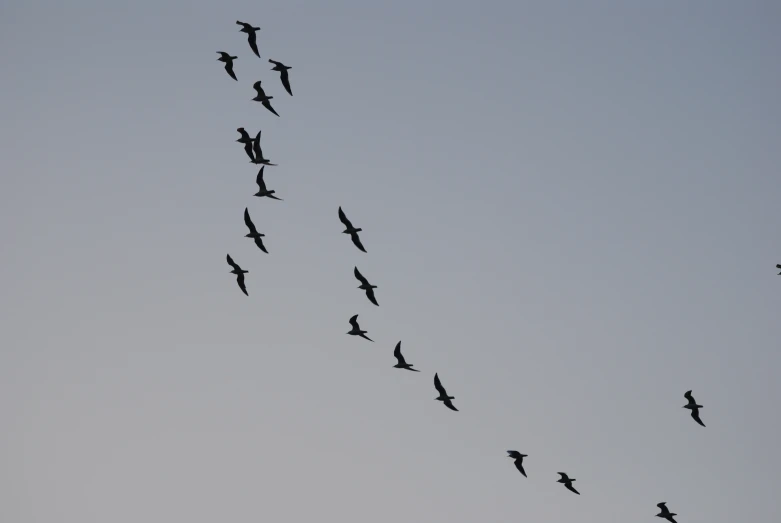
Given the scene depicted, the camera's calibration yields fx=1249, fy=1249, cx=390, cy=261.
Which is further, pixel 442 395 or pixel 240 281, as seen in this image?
pixel 240 281

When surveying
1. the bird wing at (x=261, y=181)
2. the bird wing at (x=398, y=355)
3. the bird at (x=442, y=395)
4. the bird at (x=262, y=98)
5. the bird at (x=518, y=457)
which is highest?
the bird at (x=262, y=98)

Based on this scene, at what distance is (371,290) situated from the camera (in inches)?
2975

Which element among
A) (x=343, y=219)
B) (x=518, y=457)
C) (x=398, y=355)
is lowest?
(x=518, y=457)

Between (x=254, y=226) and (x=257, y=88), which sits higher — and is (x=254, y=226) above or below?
below

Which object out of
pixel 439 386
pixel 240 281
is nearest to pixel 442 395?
pixel 439 386

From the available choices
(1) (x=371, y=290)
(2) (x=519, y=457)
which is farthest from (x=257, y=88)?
(2) (x=519, y=457)

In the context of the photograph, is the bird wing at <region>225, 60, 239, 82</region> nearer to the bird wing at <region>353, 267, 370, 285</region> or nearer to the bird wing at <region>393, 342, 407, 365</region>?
the bird wing at <region>353, 267, 370, 285</region>

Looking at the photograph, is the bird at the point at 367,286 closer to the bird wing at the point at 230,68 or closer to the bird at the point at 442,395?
the bird at the point at 442,395

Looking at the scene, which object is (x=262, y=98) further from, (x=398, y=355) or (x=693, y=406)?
(x=693, y=406)

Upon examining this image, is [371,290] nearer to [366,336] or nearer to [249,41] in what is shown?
[366,336]

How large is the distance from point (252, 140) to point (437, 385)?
19104mm

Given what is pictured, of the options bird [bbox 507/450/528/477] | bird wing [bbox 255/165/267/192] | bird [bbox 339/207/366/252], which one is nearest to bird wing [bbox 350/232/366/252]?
bird [bbox 339/207/366/252]

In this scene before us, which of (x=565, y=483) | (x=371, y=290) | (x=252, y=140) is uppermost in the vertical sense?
(x=252, y=140)

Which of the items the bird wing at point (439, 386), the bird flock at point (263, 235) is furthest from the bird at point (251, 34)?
the bird wing at point (439, 386)
